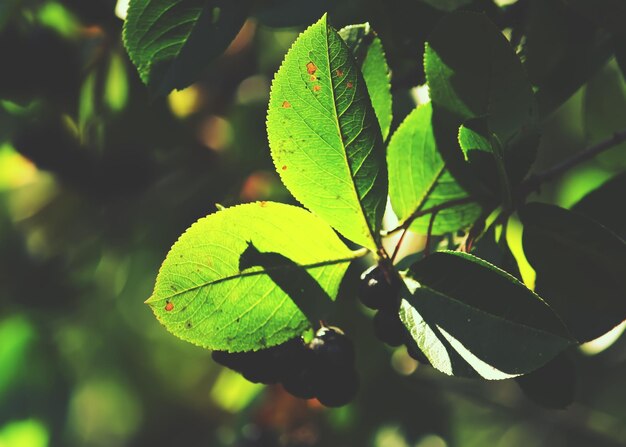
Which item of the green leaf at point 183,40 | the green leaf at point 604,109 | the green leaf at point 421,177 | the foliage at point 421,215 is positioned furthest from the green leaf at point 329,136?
the green leaf at point 604,109

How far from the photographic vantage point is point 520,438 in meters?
2.63

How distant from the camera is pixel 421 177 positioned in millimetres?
906

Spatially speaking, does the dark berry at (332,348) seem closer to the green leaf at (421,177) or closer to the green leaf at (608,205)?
the green leaf at (421,177)

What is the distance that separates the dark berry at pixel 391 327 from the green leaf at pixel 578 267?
0.52ft

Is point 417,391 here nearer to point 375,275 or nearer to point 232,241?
point 375,275

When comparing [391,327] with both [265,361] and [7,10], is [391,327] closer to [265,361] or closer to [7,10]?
[265,361]

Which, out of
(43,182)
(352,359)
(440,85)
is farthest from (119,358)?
(440,85)

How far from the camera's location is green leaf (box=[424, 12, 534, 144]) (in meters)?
0.82

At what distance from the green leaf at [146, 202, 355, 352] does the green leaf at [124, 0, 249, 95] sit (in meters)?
0.25

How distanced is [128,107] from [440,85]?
756 mm

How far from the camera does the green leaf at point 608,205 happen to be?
957 millimetres

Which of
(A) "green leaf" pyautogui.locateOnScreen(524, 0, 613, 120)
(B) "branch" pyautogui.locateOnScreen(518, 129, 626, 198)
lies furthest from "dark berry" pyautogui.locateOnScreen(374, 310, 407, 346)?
(A) "green leaf" pyautogui.locateOnScreen(524, 0, 613, 120)

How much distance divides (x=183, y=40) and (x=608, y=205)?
0.58m

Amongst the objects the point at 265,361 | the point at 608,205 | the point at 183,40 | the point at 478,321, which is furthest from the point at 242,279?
the point at 608,205
